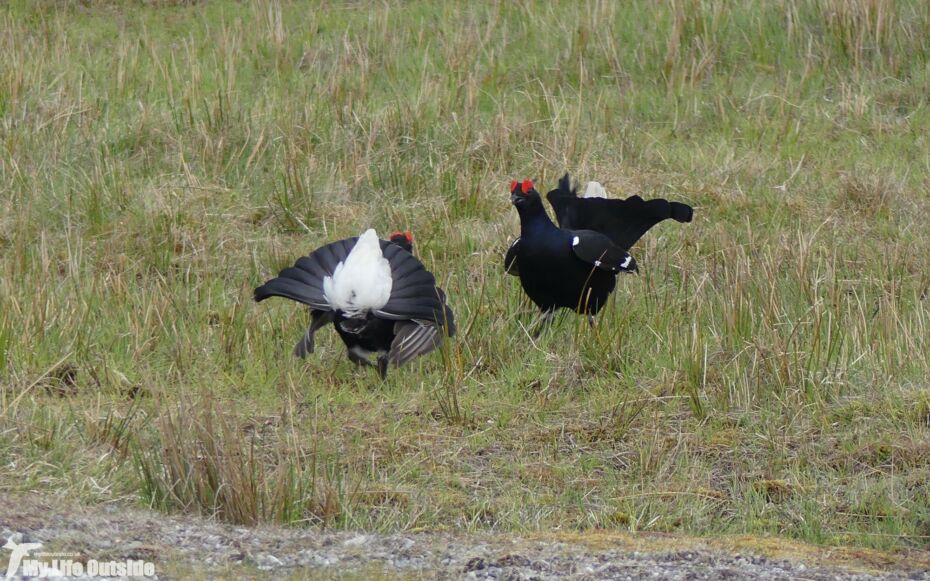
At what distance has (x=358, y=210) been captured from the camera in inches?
334

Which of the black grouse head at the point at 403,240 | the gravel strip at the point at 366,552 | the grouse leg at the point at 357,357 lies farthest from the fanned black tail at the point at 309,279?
the gravel strip at the point at 366,552

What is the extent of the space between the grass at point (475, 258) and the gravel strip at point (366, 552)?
0.25 m

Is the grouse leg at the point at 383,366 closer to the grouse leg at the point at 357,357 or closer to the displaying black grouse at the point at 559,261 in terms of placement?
the grouse leg at the point at 357,357

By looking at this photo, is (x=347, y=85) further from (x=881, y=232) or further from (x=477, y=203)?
(x=881, y=232)

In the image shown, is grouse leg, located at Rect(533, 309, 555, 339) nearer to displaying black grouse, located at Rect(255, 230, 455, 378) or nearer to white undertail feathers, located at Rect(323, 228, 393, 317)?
displaying black grouse, located at Rect(255, 230, 455, 378)

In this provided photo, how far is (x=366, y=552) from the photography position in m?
4.21

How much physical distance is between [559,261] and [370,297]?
1204 mm

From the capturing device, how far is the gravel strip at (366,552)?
4000mm

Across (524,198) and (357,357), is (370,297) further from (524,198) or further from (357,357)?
(524,198)

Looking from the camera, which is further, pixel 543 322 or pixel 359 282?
pixel 543 322

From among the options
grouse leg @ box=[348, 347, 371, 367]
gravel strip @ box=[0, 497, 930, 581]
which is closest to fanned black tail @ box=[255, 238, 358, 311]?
grouse leg @ box=[348, 347, 371, 367]

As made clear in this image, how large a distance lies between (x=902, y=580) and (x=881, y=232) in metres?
4.47

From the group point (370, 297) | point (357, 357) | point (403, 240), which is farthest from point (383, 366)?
point (403, 240)

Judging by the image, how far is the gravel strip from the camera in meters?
4.00
